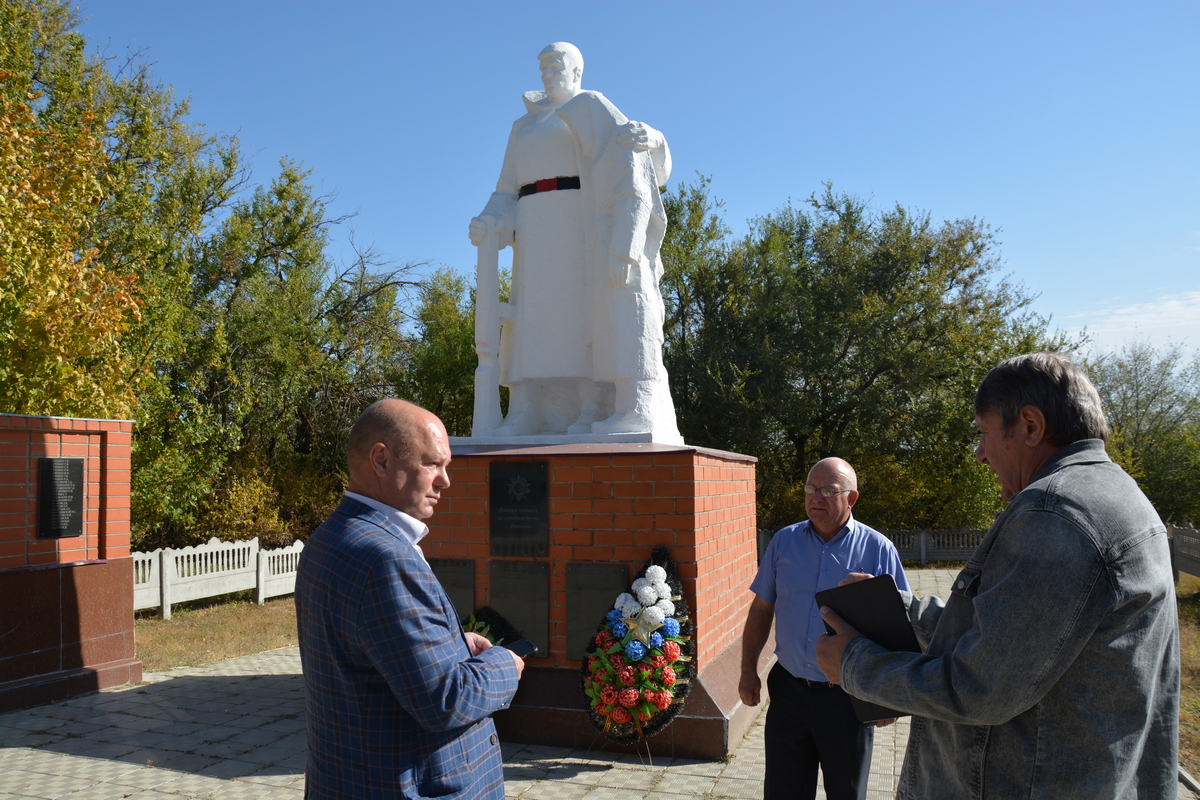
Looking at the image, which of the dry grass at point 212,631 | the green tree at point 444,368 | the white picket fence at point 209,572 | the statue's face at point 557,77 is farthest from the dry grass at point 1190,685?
the green tree at point 444,368

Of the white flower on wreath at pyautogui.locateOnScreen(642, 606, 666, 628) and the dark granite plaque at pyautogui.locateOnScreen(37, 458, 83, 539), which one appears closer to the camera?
the white flower on wreath at pyautogui.locateOnScreen(642, 606, 666, 628)

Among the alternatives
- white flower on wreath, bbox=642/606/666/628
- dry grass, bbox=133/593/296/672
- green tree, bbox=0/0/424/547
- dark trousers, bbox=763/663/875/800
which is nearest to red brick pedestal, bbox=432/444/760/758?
white flower on wreath, bbox=642/606/666/628

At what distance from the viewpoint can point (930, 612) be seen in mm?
2012

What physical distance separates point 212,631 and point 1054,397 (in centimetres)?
983

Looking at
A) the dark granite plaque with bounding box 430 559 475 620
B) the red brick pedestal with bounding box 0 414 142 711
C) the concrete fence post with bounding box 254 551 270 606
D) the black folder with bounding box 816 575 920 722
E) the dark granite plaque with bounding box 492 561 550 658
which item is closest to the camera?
the black folder with bounding box 816 575 920 722

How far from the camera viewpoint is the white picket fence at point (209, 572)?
33.7 ft

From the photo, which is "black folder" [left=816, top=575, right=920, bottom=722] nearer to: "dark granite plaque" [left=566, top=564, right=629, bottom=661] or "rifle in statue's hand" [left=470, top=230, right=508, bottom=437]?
"dark granite plaque" [left=566, top=564, right=629, bottom=661]

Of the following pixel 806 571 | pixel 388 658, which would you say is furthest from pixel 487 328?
pixel 388 658

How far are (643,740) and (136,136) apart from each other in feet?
50.8

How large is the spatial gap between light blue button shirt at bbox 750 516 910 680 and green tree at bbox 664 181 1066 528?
14297mm

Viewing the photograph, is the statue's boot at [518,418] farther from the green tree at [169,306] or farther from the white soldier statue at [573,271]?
the green tree at [169,306]

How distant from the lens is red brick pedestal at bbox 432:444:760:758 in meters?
4.50

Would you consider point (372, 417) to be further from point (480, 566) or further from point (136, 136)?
point (136, 136)

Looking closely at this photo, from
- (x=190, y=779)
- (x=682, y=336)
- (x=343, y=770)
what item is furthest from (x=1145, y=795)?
(x=682, y=336)
